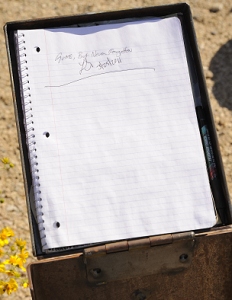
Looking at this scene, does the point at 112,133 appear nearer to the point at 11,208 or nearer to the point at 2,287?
the point at 2,287

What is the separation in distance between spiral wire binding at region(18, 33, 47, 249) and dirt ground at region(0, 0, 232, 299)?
105cm

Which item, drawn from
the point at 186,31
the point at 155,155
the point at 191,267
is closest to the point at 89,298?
the point at 191,267

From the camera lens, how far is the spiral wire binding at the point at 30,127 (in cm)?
113

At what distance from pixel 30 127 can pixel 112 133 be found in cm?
19

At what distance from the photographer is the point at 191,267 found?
1155 mm

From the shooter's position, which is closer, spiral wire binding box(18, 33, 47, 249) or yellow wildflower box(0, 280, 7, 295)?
spiral wire binding box(18, 33, 47, 249)

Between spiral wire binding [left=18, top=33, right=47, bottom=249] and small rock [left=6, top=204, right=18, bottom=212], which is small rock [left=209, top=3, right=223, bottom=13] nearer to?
small rock [left=6, top=204, right=18, bottom=212]

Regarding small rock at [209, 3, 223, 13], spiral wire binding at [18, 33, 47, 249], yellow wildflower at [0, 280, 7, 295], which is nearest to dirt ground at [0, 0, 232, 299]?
small rock at [209, 3, 223, 13]

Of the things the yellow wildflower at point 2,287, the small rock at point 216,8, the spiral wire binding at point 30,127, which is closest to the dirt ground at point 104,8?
the small rock at point 216,8

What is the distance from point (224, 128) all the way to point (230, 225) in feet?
4.25

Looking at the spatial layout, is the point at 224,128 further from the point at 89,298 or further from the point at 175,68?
the point at 89,298

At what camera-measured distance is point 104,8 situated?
8.55 ft

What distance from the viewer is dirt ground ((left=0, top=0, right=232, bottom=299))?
2188mm

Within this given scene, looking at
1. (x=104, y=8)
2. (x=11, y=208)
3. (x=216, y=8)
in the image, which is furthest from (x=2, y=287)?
(x=216, y=8)
